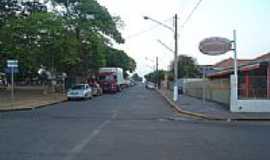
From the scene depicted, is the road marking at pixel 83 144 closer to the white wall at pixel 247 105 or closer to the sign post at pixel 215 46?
the white wall at pixel 247 105

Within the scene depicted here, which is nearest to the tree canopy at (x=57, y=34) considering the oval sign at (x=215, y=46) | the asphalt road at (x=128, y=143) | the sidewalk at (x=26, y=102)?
the sidewalk at (x=26, y=102)

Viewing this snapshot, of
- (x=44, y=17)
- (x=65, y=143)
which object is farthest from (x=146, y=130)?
(x=44, y=17)

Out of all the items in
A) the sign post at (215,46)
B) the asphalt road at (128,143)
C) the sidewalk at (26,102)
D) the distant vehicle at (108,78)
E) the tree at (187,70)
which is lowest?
the asphalt road at (128,143)

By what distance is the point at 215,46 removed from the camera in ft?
105

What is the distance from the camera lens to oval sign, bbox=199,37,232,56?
102 feet

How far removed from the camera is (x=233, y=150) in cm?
1235

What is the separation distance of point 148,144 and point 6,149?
11.9ft

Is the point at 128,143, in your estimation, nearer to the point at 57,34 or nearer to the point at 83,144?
the point at 83,144

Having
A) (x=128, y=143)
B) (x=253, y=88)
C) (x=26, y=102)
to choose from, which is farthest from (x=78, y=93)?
(x=128, y=143)

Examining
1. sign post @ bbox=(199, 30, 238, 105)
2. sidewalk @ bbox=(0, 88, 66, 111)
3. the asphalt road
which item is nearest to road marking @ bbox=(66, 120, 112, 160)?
the asphalt road

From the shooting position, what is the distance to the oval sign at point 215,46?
31.2 m

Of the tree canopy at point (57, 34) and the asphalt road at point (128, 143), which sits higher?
the tree canopy at point (57, 34)

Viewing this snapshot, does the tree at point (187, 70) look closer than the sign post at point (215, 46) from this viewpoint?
No

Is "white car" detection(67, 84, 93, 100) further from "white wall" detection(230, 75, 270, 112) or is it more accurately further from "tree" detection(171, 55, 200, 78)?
"tree" detection(171, 55, 200, 78)
